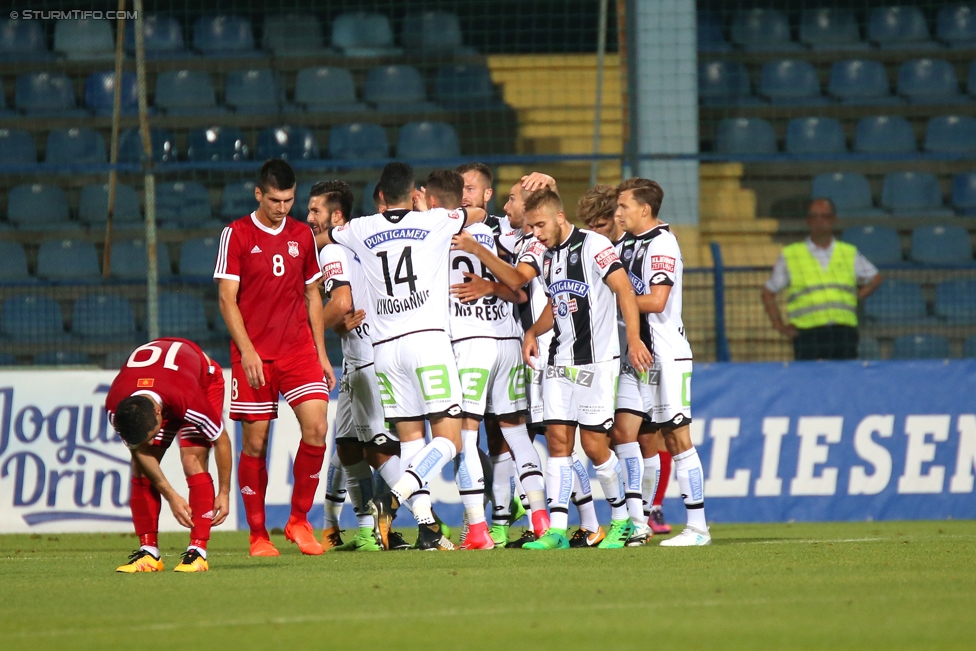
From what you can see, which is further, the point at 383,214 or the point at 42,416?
the point at 42,416

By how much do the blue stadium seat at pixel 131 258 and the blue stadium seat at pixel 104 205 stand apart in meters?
0.29

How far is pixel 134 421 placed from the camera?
632cm

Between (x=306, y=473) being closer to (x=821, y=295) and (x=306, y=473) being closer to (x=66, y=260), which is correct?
(x=821, y=295)

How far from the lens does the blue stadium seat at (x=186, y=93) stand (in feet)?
49.3

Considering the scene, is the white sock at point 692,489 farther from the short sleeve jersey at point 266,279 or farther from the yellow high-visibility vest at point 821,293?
the yellow high-visibility vest at point 821,293

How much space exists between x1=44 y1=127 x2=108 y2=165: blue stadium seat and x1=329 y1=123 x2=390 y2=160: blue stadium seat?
8.49 ft

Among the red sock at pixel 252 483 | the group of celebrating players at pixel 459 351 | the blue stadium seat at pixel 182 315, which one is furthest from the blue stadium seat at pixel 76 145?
the red sock at pixel 252 483

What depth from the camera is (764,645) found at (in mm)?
4207

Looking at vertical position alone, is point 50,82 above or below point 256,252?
above

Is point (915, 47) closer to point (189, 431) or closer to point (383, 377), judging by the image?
point (383, 377)

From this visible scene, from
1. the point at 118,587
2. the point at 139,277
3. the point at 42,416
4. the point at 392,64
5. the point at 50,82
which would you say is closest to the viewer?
the point at 118,587

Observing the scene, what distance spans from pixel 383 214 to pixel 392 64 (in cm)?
874

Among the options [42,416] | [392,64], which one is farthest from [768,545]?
[392,64]

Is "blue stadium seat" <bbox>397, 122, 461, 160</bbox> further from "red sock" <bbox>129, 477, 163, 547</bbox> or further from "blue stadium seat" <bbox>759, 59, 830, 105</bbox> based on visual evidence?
"red sock" <bbox>129, 477, 163, 547</bbox>
